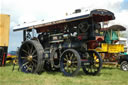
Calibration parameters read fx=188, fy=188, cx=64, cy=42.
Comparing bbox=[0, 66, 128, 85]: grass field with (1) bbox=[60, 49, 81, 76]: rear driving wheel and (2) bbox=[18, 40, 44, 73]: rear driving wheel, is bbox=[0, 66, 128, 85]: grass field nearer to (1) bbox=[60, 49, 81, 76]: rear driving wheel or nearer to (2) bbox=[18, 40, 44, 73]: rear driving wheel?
(1) bbox=[60, 49, 81, 76]: rear driving wheel

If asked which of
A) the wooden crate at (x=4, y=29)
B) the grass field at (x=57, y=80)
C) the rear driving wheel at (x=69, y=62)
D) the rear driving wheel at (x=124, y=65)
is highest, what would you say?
the wooden crate at (x=4, y=29)

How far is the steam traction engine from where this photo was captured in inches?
359

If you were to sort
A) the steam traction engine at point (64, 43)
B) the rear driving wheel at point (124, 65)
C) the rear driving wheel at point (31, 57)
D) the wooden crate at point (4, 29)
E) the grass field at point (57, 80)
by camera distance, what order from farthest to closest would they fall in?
the wooden crate at point (4, 29), the rear driving wheel at point (124, 65), the rear driving wheel at point (31, 57), the steam traction engine at point (64, 43), the grass field at point (57, 80)

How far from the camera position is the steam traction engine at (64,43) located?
9.12 metres

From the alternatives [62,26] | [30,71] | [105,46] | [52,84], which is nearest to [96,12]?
[62,26]

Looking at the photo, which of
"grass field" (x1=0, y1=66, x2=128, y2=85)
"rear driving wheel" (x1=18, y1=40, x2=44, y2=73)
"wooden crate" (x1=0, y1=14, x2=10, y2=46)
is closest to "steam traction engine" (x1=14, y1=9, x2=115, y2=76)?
"rear driving wheel" (x1=18, y1=40, x2=44, y2=73)

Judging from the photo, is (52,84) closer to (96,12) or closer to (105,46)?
(96,12)

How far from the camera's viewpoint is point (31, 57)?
33.6ft

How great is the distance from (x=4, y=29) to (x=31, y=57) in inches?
283

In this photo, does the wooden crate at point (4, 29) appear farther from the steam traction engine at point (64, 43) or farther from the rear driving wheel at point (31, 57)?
the rear driving wheel at point (31, 57)

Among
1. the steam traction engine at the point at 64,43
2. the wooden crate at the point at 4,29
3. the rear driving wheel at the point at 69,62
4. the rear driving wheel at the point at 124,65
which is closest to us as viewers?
the rear driving wheel at the point at 69,62

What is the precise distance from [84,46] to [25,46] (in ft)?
11.9

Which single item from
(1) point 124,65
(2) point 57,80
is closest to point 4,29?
(2) point 57,80

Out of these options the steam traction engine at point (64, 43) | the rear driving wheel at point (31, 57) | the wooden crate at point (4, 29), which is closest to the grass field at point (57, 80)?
the steam traction engine at point (64, 43)
